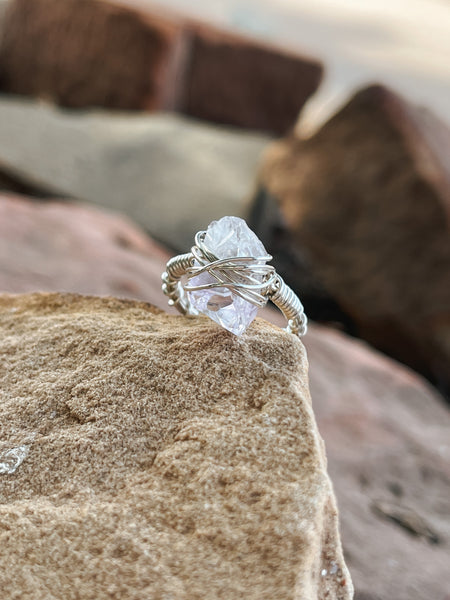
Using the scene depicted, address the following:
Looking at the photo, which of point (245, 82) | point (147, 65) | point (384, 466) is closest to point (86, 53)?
point (147, 65)

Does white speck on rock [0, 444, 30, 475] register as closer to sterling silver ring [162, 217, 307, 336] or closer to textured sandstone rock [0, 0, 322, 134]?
sterling silver ring [162, 217, 307, 336]

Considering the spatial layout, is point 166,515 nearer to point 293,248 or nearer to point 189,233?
point 293,248

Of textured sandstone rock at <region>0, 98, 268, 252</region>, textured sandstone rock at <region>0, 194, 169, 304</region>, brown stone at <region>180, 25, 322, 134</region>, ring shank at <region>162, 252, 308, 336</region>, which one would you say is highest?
ring shank at <region>162, 252, 308, 336</region>

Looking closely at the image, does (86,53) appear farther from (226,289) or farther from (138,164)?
(226,289)

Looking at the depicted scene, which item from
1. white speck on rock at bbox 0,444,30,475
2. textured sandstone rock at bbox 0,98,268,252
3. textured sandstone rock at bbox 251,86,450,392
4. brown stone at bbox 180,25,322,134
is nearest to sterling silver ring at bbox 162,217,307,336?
white speck on rock at bbox 0,444,30,475

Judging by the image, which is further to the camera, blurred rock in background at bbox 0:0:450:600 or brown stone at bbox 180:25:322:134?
brown stone at bbox 180:25:322:134

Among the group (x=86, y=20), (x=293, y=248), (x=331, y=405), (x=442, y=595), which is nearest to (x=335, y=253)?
(x=293, y=248)
